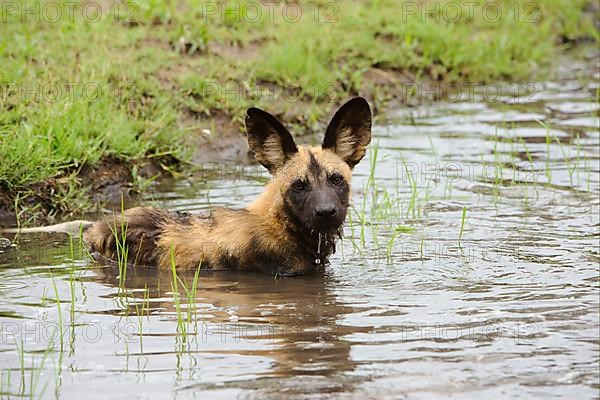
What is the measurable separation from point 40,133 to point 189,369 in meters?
4.32

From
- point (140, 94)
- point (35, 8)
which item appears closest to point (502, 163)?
point (140, 94)

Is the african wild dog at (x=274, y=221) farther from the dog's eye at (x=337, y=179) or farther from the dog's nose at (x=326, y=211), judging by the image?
the dog's nose at (x=326, y=211)

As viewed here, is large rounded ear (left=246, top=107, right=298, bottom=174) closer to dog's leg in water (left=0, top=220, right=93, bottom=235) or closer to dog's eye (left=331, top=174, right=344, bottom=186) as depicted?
dog's eye (left=331, top=174, right=344, bottom=186)

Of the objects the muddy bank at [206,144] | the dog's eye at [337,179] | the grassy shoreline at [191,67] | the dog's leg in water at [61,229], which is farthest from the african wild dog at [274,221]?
the grassy shoreline at [191,67]

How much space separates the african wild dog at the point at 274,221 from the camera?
6594 millimetres

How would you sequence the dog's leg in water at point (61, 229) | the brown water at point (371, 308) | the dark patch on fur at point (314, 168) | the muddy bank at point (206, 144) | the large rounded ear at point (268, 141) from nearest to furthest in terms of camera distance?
the brown water at point (371, 308) → the dark patch on fur at point (314, 168) → the large rounded ear at point (268, 141) → the dog's leg in water at point (61, 229) → the muddy bank at point (206, 144)

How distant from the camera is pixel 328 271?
679cm

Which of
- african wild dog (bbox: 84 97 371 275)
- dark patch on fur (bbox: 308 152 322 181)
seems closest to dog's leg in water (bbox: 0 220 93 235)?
african wild dog (bbox: 84 97 371 275)

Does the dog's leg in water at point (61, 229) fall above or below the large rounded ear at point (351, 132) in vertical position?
below

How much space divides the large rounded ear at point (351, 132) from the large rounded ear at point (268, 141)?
0.88 feet

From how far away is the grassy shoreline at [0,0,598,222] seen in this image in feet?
28.2

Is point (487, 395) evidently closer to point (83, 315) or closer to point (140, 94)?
point (83, 315)

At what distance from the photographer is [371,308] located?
18.9 feet

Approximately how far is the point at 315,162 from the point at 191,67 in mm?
4600
